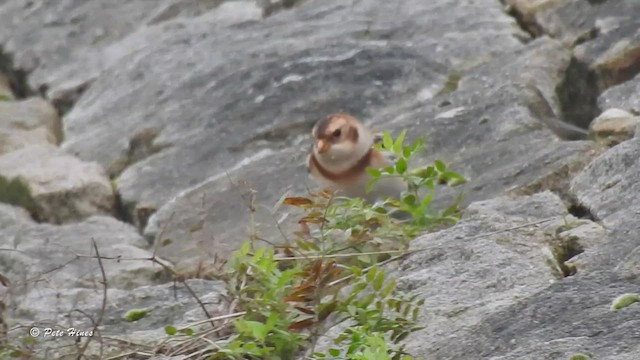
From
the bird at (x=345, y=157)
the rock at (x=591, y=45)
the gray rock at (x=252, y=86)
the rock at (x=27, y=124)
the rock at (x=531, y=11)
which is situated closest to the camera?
Answer: the bird at (x=345, y=157)

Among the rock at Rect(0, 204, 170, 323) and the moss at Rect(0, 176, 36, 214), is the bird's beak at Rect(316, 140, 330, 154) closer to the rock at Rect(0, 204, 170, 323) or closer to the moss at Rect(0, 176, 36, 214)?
the rock at Rect(0, 204, 170, 323)

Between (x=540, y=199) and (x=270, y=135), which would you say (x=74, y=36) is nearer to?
→ (x=270, y=135)

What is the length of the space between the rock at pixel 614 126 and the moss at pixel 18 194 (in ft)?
6.82

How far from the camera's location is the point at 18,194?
5.32 metres

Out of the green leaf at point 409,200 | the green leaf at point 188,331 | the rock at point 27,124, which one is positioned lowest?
the rock at point 27,124

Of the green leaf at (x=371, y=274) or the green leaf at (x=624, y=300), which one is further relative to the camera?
the green leaf at (x=371, y=274)

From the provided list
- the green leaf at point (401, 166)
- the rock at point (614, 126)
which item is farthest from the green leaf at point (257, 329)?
the rock at point (614, 126)

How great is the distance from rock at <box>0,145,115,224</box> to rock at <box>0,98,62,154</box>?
44 centimetres

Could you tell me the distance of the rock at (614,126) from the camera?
430 centimetres

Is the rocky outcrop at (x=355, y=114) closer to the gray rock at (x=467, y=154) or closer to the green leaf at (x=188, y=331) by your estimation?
the gray rock at (x=467, y=154)

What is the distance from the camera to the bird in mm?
4684

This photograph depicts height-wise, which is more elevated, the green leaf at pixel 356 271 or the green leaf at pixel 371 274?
the green leaf at pixel 371 274

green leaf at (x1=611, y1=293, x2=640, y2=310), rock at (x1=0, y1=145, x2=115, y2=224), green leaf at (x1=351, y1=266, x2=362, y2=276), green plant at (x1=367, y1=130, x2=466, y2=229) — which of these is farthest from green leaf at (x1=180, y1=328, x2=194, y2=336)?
rock at (x1=0, y1=145, x2=115, y2=224)

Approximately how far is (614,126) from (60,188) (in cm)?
208
